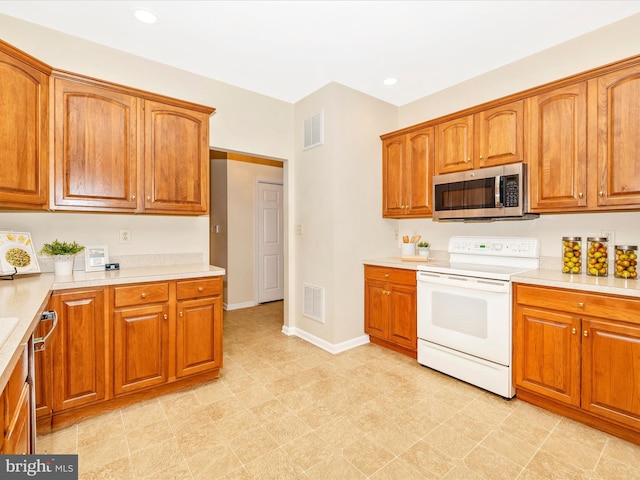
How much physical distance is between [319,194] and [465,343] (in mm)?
1993

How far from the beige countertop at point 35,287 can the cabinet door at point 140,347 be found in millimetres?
234

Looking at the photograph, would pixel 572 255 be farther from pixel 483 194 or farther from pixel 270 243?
pixel 270 243

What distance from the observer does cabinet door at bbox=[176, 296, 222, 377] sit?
251 cm

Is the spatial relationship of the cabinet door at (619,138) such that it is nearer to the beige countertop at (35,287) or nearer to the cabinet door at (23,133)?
the beige countertop at (35,287)

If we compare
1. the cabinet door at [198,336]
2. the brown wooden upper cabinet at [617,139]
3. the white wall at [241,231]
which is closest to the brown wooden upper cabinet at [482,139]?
the brown wooden upper cabinet at [617,139]

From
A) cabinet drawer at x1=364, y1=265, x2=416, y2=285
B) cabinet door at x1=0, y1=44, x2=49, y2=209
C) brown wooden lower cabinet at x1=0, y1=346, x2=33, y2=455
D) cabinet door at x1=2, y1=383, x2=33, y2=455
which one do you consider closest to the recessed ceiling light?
cabinet door at x1=0, y1=44, x2=49, y2=209

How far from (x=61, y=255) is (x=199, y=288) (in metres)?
0.94

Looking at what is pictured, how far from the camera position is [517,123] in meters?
2.68

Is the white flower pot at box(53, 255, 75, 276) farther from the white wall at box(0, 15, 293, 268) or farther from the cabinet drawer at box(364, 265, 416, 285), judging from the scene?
the cabinet drawer at box(364, 265, 416, 285)

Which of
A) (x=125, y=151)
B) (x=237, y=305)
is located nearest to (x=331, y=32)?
(x=125, y=151)

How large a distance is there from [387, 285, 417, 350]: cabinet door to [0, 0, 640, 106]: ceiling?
213 centimetres

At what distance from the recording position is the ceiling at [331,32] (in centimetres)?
225

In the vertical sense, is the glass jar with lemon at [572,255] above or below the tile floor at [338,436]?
above

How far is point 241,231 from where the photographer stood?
17.0ft
